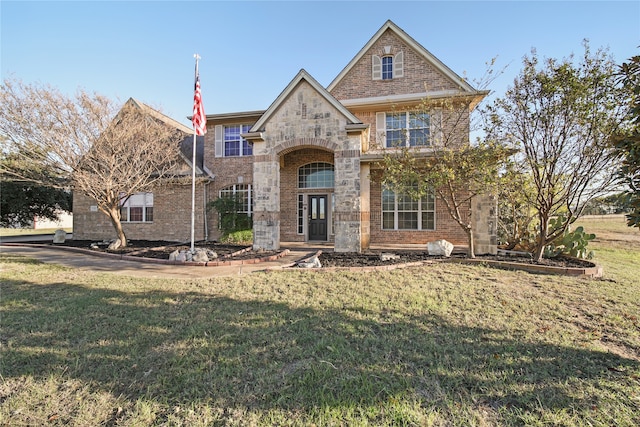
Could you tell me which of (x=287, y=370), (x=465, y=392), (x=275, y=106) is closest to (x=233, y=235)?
(x=275, y=106)

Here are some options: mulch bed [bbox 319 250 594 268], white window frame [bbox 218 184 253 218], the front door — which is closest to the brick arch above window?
the front door

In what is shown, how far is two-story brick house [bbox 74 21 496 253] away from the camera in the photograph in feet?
35.3

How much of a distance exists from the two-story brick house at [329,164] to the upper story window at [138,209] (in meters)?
0.19

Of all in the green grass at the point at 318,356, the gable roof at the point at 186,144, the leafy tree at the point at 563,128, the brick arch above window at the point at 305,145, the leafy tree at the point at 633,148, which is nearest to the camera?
the green grass at the point at 318,356

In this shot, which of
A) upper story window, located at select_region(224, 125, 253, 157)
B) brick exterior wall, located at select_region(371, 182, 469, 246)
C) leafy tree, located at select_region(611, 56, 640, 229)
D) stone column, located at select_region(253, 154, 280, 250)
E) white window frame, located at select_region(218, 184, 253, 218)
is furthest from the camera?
upper story window, located at select_region(224, 125, 253, 157)

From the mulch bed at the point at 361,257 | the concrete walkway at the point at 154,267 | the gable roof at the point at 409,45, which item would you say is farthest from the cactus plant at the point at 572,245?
the concrete walkway at the point at 154,267

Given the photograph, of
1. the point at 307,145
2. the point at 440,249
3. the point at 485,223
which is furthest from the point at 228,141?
the point at 485,223

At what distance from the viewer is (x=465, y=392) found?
274cm

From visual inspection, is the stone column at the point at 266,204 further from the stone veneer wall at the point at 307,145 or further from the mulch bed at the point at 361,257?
the mulch bed at the point at 361,257

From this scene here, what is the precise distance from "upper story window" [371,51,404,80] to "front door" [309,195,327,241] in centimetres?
684

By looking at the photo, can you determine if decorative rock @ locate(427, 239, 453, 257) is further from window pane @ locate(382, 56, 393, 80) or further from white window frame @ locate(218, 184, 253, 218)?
window pane @ locate(382, 56, 393, 80)

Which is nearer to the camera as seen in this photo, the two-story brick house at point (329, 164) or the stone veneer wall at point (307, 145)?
the stone veneer wall at point (307, 145)

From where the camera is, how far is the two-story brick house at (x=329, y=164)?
1076 centimetres

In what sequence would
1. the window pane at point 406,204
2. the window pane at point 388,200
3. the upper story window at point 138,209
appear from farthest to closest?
the upper story window at point 138,209 < the window pane at point 388,200 < the window pane at point 406,204
